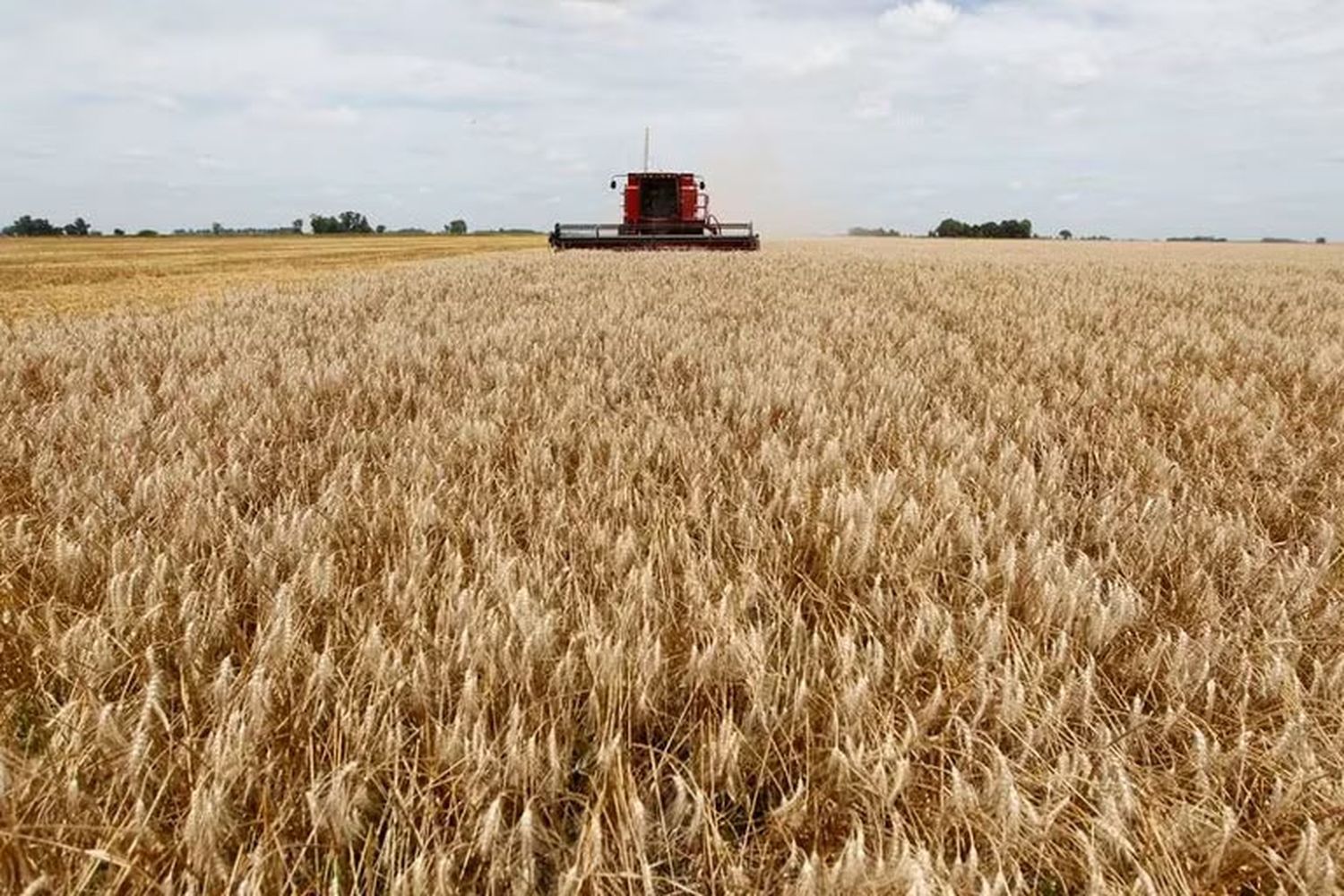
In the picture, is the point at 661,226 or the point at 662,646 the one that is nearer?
the point at 662,646

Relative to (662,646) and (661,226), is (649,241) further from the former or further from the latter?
(662,646)

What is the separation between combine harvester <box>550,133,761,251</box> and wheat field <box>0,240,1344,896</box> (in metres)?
22.4

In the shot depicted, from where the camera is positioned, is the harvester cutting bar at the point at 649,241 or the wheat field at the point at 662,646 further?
the harvester cutting bar at the point at 649,241

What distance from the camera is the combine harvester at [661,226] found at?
82.9 ft

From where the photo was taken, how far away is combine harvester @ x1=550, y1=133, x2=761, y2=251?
25.3 meters

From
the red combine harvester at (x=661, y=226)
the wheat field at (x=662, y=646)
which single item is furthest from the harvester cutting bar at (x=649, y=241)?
the wheat field at (x=662, y=646)

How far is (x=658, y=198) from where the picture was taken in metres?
29.4

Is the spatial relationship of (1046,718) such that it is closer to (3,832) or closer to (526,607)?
(526,607)

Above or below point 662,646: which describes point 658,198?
above

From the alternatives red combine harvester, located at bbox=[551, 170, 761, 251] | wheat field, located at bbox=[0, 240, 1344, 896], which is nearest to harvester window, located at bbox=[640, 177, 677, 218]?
red combine harvester, located at bbox=[551, 170, 761, 251]

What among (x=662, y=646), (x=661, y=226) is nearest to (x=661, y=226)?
(x=661, y=226)

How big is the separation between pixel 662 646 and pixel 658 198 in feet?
97.0

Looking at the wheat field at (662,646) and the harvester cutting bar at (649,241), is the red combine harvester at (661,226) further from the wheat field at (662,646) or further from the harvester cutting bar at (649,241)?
the wheat field at (662,646)

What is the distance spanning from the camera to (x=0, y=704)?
1.41 m
